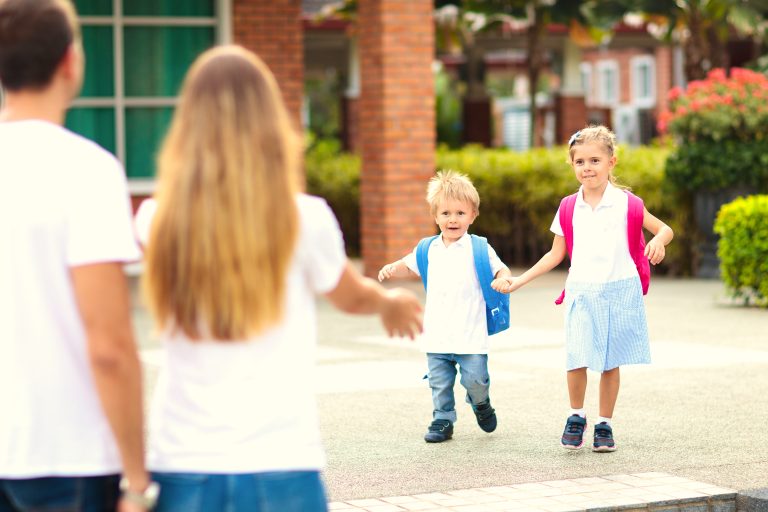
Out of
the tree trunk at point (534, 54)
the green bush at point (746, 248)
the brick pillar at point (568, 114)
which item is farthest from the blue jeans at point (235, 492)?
the brick pillar at point (568, 114)

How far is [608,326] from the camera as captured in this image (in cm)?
661

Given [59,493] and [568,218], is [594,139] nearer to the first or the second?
[568,218]

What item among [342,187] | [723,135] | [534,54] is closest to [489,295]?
[723,135]

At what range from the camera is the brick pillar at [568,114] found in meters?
30.0

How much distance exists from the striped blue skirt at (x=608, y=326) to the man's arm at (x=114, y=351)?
392cm

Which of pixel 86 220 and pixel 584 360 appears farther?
pixel 584 360

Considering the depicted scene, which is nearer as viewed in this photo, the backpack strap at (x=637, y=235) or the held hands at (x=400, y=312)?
the held hands at (x=400, y=312)

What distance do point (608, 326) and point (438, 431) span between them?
0.97 meters

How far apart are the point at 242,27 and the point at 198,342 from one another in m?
13.1

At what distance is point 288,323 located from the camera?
3.04 m

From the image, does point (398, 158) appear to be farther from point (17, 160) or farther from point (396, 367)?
point (17, 160)

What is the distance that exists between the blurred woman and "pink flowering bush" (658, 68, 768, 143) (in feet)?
43.0

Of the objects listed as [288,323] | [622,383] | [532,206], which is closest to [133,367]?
[288,323]

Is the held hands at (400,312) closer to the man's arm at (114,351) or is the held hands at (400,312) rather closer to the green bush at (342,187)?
the man's arm at (114,351)
